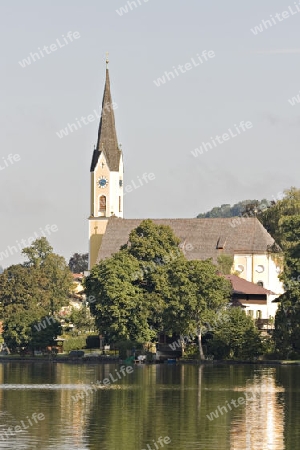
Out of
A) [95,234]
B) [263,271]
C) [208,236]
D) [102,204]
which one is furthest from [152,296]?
[102,204]

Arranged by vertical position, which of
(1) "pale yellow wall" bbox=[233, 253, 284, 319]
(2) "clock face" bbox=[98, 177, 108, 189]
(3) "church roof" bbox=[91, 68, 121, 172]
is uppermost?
(3) "church roof" bbox=[91, 68, 121, 172]

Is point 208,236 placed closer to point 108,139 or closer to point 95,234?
point 95,234

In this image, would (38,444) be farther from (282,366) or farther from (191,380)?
(282,366)

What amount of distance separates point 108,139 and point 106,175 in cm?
434

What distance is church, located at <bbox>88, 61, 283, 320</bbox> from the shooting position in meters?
136

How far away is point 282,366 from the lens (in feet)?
293

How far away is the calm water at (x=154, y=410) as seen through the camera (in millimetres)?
44625

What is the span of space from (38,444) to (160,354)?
195ft

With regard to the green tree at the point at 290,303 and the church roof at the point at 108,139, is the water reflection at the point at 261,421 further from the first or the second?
the church roof at the point at 108,139

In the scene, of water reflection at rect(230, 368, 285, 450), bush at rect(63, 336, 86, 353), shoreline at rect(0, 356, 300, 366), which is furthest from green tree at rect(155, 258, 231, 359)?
water reflection at rect(230, 368, 285, 450)

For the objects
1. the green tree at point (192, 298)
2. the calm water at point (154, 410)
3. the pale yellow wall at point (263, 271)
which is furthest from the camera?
the pale yellow wall at point (263, 271)

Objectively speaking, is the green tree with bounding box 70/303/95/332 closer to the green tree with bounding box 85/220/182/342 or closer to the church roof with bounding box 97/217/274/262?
the green tree with bounding box 85/220/182/342

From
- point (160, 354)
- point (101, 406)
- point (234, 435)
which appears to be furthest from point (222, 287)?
point (234, 435)

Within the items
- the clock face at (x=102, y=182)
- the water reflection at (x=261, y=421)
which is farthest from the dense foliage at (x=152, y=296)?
the clock face at (x=102, y=182)
